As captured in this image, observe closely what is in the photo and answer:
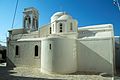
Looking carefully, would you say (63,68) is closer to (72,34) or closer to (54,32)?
(72,34)

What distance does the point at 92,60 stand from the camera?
1931 centimetres

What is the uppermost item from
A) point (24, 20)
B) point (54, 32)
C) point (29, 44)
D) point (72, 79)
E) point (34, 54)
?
point (24, 20)

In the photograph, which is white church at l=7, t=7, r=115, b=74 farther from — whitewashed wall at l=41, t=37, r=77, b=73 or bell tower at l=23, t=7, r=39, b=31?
bell tower at l=23, t=7, r=39, b=31

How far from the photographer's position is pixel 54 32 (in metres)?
24.5

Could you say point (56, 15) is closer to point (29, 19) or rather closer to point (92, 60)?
point (29, 19)

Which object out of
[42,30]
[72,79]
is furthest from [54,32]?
[72,79]

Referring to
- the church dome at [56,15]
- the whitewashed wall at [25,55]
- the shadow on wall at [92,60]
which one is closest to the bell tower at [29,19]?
the church dome at [56,15]

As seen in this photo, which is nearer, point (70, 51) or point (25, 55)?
point (70, 51)

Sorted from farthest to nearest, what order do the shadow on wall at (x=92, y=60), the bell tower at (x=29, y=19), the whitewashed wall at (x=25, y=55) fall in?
the bell tower at (x=29, y=19) → the whitewashed wall at (x=25, y=55) → the shadow on wall at (x=92, y=60)

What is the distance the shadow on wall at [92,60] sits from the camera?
1859 cm

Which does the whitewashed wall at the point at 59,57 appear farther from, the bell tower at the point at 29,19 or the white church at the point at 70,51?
the bell tower at the point at 29,19

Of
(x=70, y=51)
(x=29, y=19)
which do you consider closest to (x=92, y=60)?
(x=70, y=51)

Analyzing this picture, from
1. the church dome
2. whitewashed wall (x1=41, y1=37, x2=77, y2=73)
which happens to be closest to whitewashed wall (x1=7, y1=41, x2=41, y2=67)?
whitewashed wall (x1=41, y1=37, x2=77, y2=73)

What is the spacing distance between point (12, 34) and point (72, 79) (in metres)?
17.1
